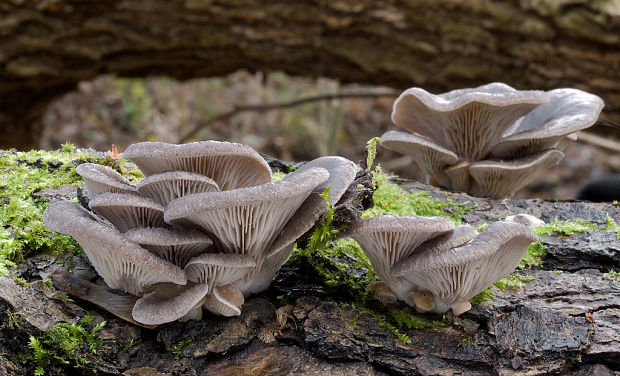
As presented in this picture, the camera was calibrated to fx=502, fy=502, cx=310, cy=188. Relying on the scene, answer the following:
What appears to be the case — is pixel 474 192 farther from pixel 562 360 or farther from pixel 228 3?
pixel 228 3

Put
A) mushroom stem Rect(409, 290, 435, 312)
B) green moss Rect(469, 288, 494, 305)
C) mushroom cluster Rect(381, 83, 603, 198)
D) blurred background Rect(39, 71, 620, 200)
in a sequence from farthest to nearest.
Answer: blurred background Rect(39, 71, 620, 200), mushroom cluster Rect(381, 83, 603, 198), green moss Rect(469, 288, 494, 305), mushroom stem Rect(409, 290, 435, 312)

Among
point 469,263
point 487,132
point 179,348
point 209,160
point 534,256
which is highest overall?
point 209,160

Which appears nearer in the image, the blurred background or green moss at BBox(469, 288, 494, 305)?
green moss at BBox(469, 288, 494, 305)

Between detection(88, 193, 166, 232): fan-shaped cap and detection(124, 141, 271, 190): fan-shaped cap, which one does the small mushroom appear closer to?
detection(124, 141, 271, 190): fan-shaped cap

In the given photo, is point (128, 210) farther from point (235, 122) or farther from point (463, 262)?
point (235, 122)

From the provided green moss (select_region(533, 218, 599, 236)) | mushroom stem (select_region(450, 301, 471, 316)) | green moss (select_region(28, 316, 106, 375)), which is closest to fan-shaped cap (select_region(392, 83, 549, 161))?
green moss (select_region(533, 218, 599, 236))

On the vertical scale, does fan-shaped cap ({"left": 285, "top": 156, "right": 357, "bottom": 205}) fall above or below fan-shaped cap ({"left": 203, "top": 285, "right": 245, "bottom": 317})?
above

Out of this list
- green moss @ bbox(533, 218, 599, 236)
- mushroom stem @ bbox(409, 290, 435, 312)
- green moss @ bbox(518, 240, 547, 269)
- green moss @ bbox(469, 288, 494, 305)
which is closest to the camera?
mushroom stem @ bbox(409, 290, 435, 312)

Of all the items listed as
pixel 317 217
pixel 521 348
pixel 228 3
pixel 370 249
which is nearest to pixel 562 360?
pixel 521 348

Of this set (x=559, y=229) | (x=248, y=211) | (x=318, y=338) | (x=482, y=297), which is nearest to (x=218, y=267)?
(x=248, y=211)
